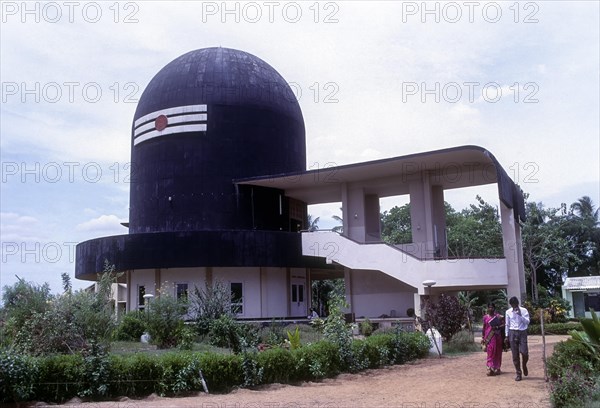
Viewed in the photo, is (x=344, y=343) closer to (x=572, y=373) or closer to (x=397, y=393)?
(x=397, y=393)

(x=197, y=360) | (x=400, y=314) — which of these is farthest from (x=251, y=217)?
(x=197, y=360)

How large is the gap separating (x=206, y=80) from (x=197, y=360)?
21.4 m

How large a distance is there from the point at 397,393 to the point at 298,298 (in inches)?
778

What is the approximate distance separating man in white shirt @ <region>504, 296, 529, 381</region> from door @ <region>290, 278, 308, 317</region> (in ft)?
59.5

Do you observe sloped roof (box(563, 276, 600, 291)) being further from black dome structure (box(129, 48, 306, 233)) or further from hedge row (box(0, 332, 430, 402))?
hedge row (box(0, 332, 430, 402))

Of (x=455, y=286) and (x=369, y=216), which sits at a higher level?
(x=369, y=216)

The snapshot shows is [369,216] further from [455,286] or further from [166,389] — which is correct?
[166,389]

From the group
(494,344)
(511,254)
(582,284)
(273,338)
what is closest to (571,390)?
(494,344)

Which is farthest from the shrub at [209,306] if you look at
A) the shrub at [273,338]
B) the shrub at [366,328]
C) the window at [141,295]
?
the window at [141,295]

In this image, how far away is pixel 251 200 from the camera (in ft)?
104

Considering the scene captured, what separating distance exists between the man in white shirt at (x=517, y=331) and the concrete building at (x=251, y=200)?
1182cm

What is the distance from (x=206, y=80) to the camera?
31.9 meters

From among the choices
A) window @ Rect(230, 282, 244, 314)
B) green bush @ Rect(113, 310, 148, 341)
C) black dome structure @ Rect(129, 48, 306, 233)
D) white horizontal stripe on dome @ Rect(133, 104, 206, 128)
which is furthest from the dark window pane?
white horizontal stripe on dome @ Rect(133, 104, 206, 128)

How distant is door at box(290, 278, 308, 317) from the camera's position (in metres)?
31.6
